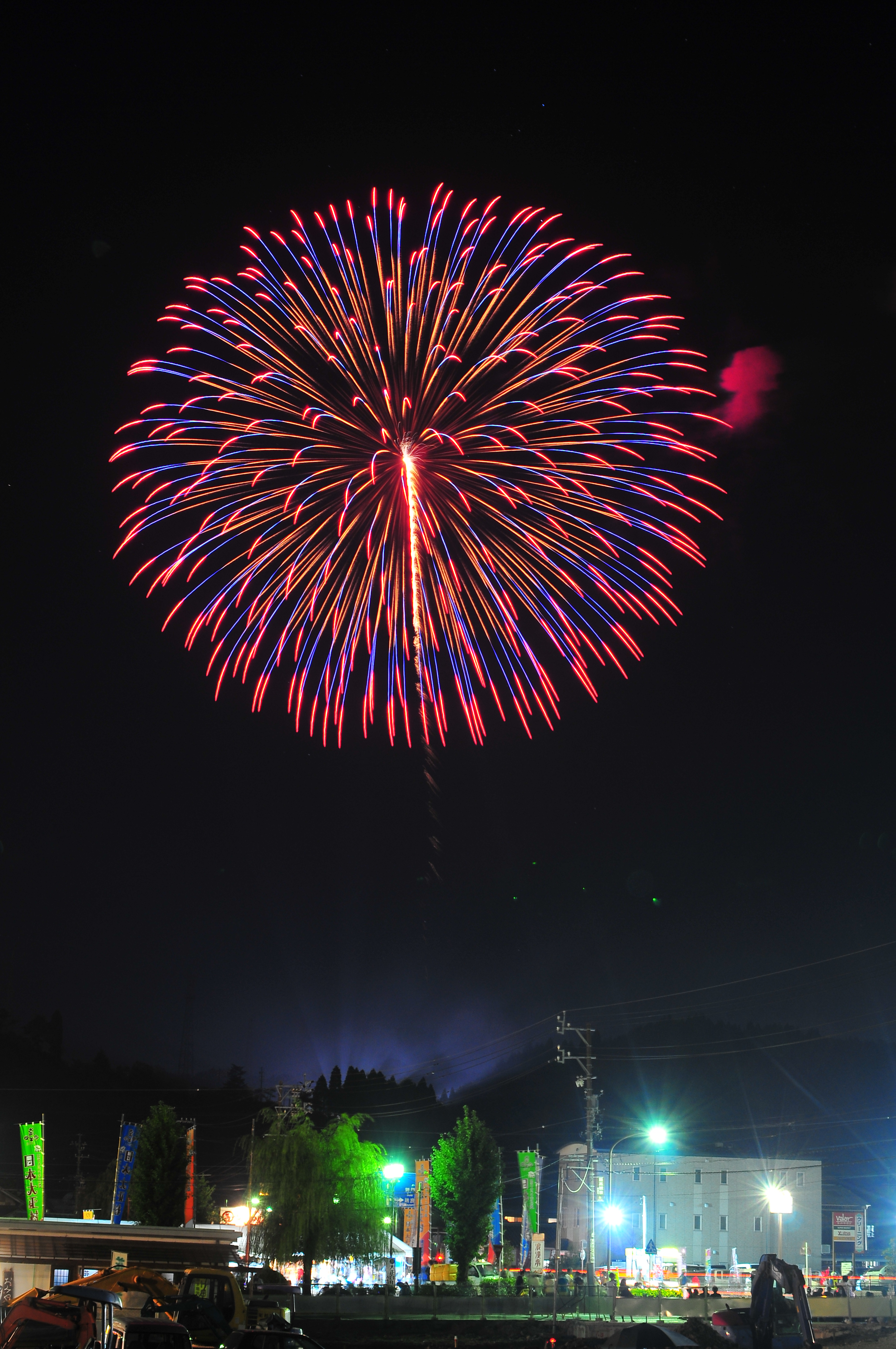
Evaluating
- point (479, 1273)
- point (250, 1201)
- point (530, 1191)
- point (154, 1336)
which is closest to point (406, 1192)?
point (479, 1273)

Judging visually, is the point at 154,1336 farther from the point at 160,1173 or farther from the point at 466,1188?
the point at 466,1188

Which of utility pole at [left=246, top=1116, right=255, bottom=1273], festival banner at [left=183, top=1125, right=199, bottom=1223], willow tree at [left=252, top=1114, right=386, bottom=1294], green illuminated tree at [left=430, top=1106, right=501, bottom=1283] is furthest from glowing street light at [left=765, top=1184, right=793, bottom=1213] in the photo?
festival banner at [left=183, top=1125, right=199, bottom=1223]

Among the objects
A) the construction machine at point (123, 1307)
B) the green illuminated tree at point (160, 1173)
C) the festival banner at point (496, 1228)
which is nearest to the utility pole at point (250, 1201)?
the green illuminated tree at point (160, 1173)

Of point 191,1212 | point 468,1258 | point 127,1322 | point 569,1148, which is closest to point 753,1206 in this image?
point 569,1148

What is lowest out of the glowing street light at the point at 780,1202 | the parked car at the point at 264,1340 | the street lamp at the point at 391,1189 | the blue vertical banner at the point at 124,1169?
the glowing street light at the point at 780,1202

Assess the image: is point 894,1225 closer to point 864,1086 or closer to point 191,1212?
point 864,1086

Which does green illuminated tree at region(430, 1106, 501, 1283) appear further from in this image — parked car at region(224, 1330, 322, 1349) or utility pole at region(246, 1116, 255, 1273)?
parked car at region(224, 1330, 322, 1349)

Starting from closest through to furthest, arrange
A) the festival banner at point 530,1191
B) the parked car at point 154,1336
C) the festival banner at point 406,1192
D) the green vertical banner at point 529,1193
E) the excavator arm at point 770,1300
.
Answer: the parked car at point 154,1336
the excavator arm at point 770,1300
the green vertical banner at point 529,1193
the festival banner at point 530,1191
the festival banner at point 406,1192

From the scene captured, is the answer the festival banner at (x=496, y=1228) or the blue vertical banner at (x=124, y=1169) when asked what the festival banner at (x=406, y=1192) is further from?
the blue vertical banner at (x=124, y=1169)
